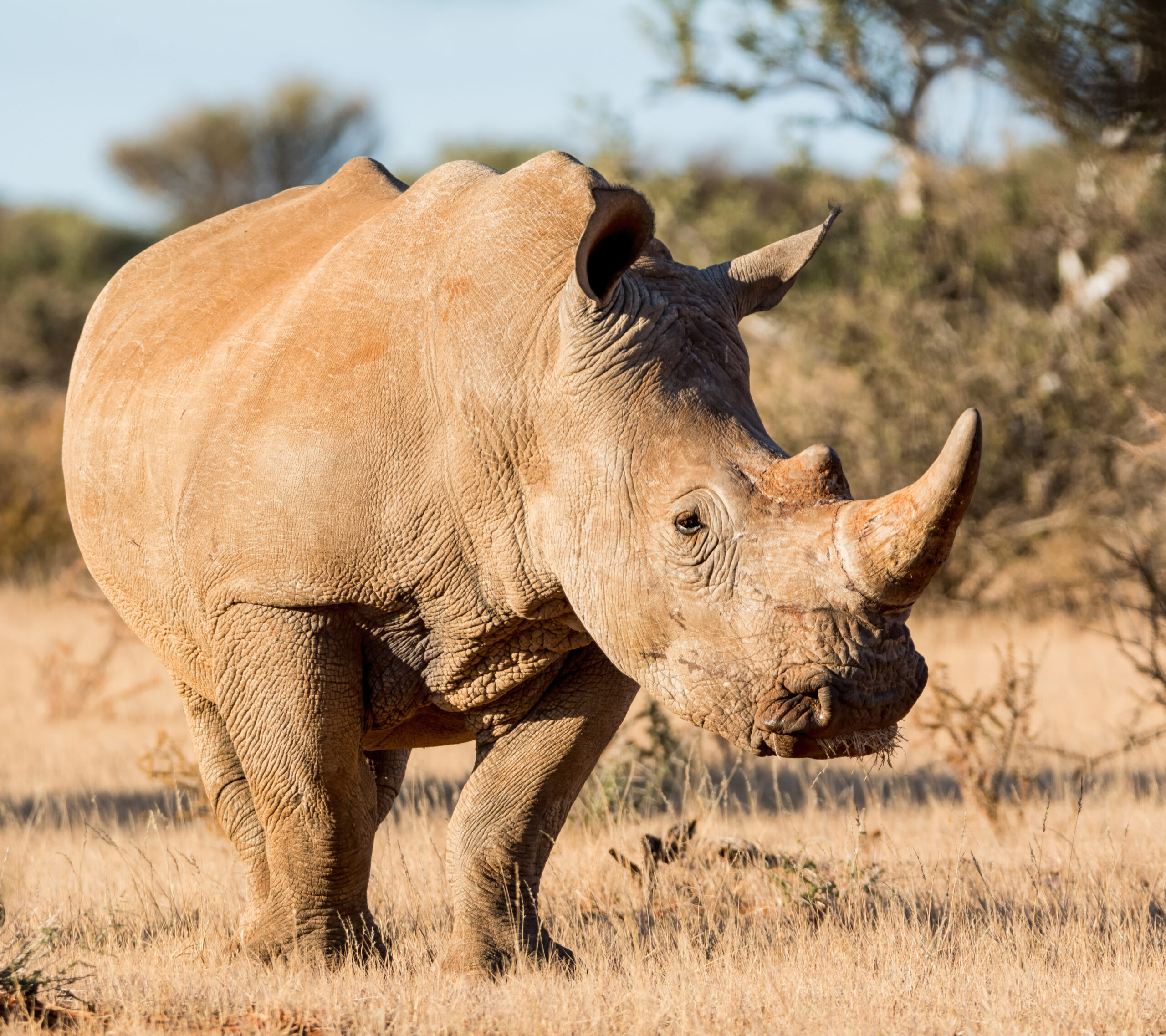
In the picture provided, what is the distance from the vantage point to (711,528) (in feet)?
11.7

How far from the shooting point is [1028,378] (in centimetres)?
1267

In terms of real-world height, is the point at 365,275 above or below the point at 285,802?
above

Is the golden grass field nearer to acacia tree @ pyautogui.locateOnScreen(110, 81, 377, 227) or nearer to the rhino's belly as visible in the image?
the rhino's belly

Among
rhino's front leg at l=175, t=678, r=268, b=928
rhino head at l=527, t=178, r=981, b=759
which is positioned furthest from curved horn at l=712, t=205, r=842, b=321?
rhino's front leg at l=175, t=678, r=268, b=928

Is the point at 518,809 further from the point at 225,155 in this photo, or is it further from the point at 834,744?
the point at 225,155

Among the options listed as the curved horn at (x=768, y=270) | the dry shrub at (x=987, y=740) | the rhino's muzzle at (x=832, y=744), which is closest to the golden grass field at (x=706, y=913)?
the dry shrub at (x=987, y=740)

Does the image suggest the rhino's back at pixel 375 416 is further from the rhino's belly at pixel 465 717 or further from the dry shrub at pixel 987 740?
the dry shrub at pixel 987 740

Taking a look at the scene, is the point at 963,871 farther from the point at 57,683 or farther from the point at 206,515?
the point at 57,683

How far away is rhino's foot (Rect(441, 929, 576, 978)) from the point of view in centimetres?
444

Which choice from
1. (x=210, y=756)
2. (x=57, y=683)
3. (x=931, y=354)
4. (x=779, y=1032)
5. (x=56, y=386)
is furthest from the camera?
(x=56, y=386)

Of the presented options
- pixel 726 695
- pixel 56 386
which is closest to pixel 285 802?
pixel 726 695

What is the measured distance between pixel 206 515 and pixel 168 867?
230 cm

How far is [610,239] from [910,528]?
111 centimetres

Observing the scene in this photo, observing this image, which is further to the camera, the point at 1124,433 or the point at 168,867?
the point at 1124,433
